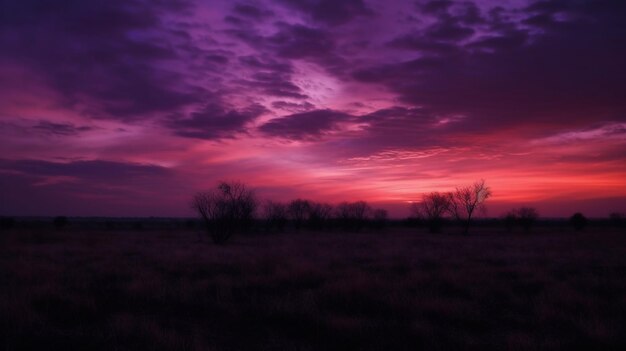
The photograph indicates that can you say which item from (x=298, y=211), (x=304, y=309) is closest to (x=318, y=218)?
(x=298, y=211)

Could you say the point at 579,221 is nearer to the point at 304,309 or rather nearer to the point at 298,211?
the point at 298,211

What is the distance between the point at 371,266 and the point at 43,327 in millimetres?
12610

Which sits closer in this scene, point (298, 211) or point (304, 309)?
point (304, 309)

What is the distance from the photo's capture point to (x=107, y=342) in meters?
7.59

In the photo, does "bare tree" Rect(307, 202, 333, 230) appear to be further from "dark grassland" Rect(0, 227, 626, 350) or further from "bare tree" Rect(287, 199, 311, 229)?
"dark grassland" Rect(0, 227, 626, 350)

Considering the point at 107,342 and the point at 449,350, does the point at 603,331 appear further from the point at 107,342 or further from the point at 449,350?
the point at 107,342

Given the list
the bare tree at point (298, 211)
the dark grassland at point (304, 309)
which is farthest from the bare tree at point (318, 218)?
the dark grassland at point (304, 309)

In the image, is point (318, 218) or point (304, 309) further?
point (318, 218)

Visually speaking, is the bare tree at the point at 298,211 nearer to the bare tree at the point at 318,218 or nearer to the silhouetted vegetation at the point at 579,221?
the bare tree at the point at 318,218

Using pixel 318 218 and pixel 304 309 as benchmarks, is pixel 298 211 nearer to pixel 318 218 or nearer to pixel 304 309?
pixel 318 218

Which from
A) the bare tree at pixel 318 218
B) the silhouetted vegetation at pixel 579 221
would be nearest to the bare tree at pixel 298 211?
the bare tree at pixel 318 218

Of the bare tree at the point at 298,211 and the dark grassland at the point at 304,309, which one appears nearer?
the dark grassland at the point at 304,309

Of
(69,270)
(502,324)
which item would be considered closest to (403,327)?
(502,324)

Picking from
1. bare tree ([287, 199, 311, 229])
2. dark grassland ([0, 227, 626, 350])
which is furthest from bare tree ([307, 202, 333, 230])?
dark grassland ([0, 227, 626, 350])
